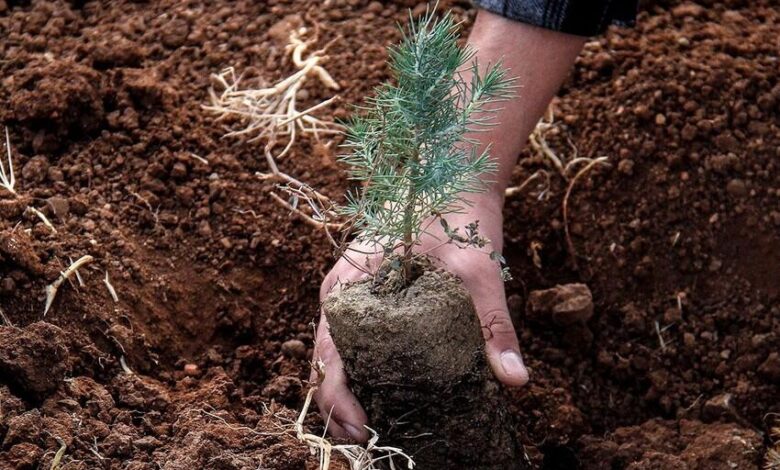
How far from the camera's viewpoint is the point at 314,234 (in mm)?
2703

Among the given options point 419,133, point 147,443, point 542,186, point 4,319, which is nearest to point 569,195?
point 542,186

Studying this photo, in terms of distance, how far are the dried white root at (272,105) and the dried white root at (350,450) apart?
0.92 metres

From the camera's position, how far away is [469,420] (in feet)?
6.61

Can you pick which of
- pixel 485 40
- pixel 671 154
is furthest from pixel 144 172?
pixel 671 154

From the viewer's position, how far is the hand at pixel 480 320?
6.82 feet

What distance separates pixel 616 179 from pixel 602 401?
62cm

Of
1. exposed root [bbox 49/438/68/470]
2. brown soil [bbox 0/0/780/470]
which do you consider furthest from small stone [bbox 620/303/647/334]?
exposed root [bbox 49/438/68/470]

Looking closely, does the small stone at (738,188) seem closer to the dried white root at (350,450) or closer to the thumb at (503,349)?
the thumb at (503,349)

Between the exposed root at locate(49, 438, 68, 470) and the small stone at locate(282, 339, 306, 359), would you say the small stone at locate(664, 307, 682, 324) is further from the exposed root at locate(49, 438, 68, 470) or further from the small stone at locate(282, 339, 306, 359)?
the exposed root at locate(49, 438, 68, 470)

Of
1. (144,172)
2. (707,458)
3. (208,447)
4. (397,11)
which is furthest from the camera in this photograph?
(397,11)

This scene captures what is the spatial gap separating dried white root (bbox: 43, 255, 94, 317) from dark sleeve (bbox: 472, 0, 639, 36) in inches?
42.9

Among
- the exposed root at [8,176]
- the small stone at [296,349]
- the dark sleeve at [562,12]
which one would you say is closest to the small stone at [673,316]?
the dark sleeve at [562,12]

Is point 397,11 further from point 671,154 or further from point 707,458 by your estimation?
point 707,458

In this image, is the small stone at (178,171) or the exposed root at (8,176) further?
the small stone at (178,171)
